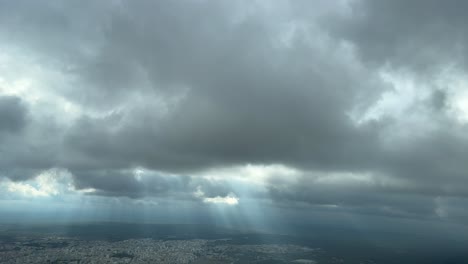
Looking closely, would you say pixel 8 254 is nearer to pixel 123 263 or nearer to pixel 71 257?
pixel 71 257

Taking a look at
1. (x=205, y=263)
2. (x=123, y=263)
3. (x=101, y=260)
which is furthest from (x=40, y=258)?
(x=205, y=263)

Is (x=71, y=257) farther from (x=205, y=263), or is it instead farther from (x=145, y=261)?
(x=205, y=263)

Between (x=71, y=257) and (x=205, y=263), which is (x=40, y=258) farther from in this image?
(x=205, y=263)

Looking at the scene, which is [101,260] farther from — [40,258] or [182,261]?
[182,261]

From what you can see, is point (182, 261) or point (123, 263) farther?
point (182, 261)

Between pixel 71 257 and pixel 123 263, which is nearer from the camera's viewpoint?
pixel 123 263

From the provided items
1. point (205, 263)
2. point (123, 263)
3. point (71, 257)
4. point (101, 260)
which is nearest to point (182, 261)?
point (205, 263)

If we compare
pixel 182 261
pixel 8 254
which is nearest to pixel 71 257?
pixel 8 254
